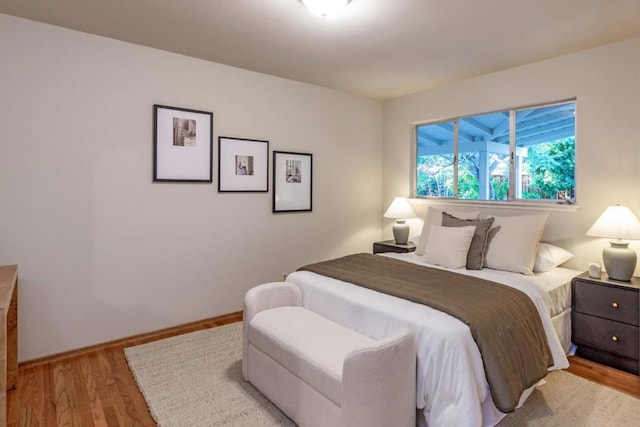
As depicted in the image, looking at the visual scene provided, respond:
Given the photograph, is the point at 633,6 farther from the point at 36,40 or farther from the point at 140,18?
the point at 36,40

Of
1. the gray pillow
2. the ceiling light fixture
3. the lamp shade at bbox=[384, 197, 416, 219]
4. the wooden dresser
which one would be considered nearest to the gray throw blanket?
the gray pillow

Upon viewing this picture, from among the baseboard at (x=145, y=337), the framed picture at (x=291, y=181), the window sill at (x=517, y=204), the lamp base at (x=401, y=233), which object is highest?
the framed picture at (x=291, y=181)

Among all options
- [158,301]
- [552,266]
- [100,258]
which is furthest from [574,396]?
[100,258]

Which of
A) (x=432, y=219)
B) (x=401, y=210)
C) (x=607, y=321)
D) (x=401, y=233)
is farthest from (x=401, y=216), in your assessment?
(x=607, y=321)

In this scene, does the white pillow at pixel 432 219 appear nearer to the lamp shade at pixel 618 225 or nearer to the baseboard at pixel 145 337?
the lamp shade at pixel 618 225

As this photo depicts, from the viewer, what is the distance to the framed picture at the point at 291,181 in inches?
152

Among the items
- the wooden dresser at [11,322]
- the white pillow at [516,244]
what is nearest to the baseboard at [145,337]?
the wooden dresser at [11,322]

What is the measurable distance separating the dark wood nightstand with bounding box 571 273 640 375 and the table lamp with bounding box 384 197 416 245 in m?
1.69

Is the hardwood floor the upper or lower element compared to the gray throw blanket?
lower

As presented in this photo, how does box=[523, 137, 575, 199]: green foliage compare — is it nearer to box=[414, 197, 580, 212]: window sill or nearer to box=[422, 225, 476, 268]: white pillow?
box=[414, 197, 580, 212]: window sill

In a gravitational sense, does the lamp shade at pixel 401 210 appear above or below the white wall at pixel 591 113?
below

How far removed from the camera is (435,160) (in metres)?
4.37

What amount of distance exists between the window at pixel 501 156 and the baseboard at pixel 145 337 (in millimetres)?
2668

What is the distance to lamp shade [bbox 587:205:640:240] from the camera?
2.60 m
